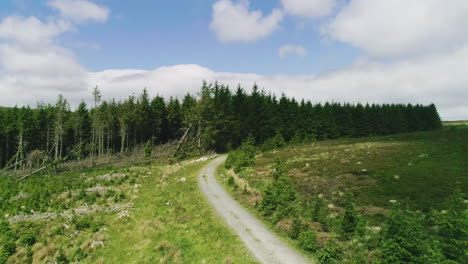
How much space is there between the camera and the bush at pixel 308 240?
13.6 m

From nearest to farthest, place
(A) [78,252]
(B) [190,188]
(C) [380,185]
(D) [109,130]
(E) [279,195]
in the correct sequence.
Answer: (A) [78,252] < (E) [279,195] < (C) [380,185] < (B) [190,188] < (D) [109,130]

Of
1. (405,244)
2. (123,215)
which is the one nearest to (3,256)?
(123,215)

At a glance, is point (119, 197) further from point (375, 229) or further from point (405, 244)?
point (405, 244)

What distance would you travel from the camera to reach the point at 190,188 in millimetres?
29297

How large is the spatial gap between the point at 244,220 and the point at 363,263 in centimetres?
892

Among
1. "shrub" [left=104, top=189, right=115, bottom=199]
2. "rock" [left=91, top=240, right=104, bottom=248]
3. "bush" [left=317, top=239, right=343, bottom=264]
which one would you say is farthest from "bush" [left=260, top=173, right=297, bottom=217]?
"shrub" [left=104, top=189, right=115, bottom=199]

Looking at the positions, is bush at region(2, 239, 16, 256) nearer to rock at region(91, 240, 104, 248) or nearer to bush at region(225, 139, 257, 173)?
rock at region(91, 240, 104, 248)

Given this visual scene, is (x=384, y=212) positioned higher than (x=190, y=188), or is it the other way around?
(x=384, y=212)

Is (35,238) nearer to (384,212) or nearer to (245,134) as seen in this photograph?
(384,212)

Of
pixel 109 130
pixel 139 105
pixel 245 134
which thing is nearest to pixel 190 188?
pixel 245 134

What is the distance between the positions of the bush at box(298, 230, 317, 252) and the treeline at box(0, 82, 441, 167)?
44.9 metres

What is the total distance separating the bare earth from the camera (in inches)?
516

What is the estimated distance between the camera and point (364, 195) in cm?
2092

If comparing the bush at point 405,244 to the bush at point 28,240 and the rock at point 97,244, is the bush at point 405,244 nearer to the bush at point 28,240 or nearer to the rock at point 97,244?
the rock at point 97,244
